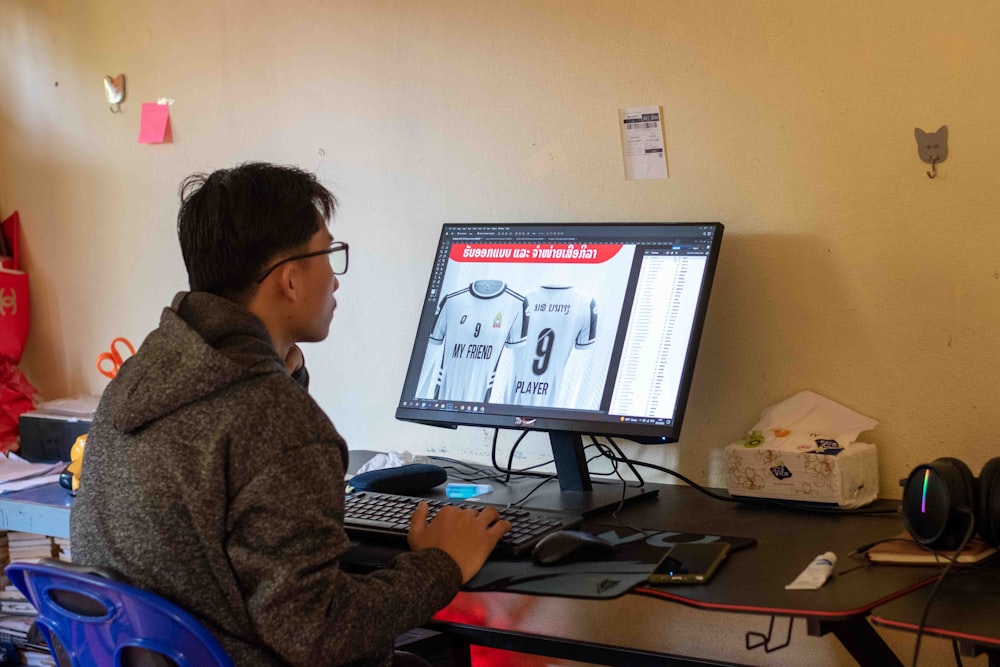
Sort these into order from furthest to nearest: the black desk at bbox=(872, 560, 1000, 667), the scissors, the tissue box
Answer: the scissors
the tissue box
the black desk at bbox=(872, 560, 1000, 667)

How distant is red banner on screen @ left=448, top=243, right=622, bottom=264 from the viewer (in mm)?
1819

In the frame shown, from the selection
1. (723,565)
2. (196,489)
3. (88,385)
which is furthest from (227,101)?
(723,565)

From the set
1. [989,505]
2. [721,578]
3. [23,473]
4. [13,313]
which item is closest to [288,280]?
[721,578]

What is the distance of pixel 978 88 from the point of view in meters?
1.62

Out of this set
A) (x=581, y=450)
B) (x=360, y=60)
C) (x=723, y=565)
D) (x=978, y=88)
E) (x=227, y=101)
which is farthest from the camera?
(x=227, y=101)

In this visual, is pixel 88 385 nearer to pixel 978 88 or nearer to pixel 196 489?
pixel 196 489

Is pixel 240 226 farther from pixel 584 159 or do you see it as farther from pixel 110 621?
pixel 584 159

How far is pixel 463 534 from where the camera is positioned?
4.75ft

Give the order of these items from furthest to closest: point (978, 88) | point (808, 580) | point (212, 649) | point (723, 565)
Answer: point (978, 88) < point (723, 565) < point (808, 580) < point (212, 649)

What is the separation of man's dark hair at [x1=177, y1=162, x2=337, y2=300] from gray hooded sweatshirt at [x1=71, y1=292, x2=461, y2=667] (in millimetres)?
85

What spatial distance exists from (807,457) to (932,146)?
523mm

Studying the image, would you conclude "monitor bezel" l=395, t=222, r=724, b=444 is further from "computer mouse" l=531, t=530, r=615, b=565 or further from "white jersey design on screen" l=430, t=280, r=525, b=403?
"computer mouse" l=531, t=530, r=615, b=565

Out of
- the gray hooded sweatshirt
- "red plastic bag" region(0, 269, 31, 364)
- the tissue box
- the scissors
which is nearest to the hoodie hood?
the gray hooded sweatshirt

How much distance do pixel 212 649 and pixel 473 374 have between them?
2.65 feet
